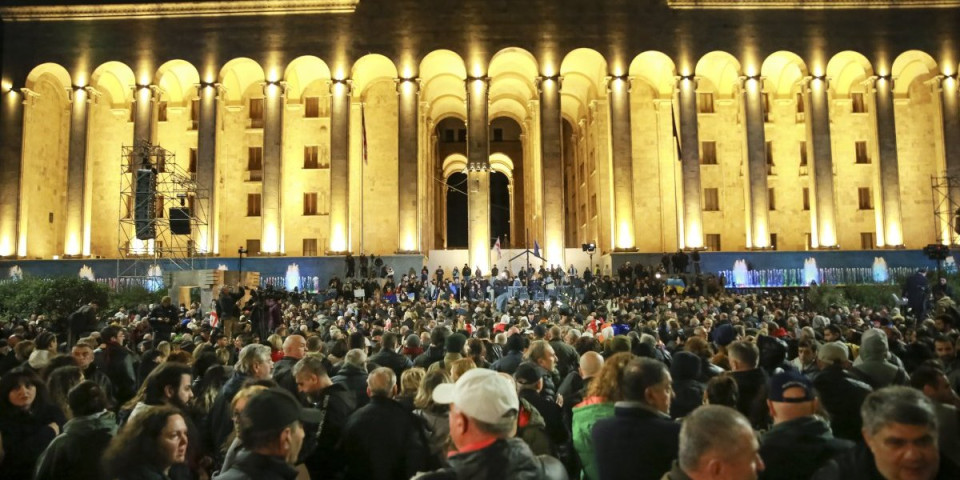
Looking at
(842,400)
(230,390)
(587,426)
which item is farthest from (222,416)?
(842,400)

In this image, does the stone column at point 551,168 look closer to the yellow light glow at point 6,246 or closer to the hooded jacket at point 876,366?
the yellow light glow at point 6,246

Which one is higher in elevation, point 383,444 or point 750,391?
point 750,391

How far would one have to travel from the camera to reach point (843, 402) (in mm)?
5156

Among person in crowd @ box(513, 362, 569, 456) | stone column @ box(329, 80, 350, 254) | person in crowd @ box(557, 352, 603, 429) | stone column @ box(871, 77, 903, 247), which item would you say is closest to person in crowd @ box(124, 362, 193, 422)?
person in crowd @ box(513, 362, 569, 456)

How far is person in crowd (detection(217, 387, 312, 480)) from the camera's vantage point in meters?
3.23

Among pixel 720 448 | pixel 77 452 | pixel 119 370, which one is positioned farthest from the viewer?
pixel 119 370

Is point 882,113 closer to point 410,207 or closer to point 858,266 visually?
point 858,266

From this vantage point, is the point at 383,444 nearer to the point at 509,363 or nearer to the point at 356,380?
the point at 356,380

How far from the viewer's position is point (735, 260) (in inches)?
1394

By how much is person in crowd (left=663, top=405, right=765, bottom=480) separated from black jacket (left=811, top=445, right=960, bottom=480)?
86 cm

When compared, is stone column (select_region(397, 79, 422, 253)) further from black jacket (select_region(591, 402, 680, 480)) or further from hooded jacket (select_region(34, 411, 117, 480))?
black jacket (select_region(591, 402, 680, 480))

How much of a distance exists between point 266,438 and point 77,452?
1.60m

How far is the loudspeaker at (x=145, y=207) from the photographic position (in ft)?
96.0

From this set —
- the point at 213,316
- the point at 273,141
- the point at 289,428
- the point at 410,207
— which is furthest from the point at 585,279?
the point at 289,428
